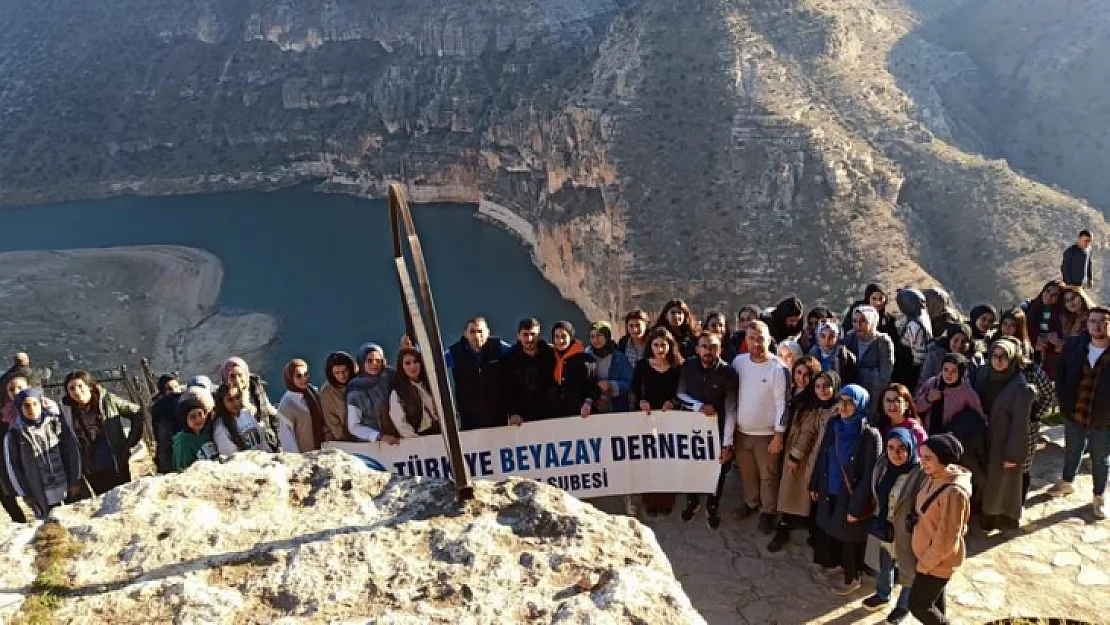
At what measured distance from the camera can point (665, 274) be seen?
1143 inches

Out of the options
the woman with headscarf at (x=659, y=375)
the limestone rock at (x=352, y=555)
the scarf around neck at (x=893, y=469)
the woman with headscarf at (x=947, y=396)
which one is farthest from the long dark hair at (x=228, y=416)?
the woman with headscarf at (x=947, y=396)

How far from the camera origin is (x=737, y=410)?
5.20m

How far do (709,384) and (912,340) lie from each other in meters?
2.04

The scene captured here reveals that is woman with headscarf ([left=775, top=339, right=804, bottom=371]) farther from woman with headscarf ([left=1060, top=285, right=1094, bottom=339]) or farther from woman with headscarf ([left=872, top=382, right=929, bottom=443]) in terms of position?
woman with headscarf ([left=1060, top=285, right=1094, bottom=339])

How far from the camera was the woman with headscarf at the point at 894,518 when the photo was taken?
3.94 meters

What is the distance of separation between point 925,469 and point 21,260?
4822 centimetres

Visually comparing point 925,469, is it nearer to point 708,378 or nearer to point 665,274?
point 708,378

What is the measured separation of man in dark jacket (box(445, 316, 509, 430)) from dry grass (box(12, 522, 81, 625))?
3057 millimetres

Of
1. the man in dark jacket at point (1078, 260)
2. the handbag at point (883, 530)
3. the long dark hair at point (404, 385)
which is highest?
the man in dark jacket at point (1078, 260)

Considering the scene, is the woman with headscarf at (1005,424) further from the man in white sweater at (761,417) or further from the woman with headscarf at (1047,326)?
the woman with headscarf at (1047,326)

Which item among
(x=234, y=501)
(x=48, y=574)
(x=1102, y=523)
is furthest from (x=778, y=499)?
(x=48, y=574)

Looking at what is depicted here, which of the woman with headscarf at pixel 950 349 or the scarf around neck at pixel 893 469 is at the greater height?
the woman with headscarf at pixel 950 349

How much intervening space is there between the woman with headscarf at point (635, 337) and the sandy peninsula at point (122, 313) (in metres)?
28.6

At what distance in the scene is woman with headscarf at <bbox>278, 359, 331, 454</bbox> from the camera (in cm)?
525
